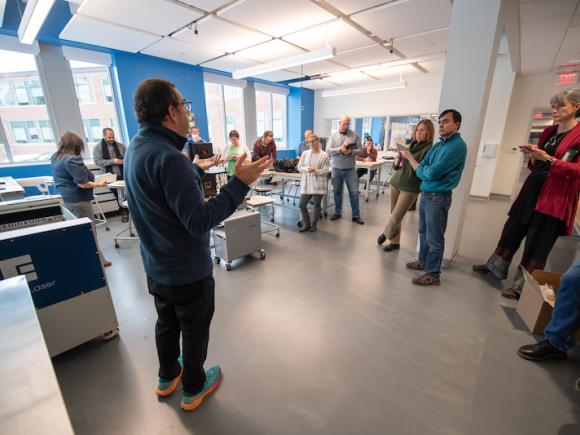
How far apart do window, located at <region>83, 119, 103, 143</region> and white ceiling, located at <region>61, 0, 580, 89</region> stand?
132 cm

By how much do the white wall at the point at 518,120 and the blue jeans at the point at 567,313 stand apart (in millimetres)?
5727

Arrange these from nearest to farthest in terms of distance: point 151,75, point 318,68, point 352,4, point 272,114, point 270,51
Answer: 1. point 352,4
2. point 270,51
3. point 151,75
4. point 318,68
5. point 272,114

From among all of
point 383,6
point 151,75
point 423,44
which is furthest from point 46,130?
point 423,44

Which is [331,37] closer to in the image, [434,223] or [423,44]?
[423,44]

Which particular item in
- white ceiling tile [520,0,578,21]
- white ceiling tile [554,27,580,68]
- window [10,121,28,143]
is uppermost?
white ceiling tile [520,0,578,21]

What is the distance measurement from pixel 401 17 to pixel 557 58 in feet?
11.2

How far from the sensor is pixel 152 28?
394 centimetres

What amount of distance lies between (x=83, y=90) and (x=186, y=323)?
225 inches

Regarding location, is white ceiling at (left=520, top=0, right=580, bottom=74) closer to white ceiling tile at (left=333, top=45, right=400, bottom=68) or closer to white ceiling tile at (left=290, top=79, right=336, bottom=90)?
white ceiling tile at (left=333, top=45, right=400, bottom=68)

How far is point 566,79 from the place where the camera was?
5383mm

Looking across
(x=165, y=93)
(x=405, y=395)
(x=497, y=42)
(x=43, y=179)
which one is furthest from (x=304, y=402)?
(x=43, y=179)

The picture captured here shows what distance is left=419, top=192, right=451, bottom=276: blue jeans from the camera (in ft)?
7.72

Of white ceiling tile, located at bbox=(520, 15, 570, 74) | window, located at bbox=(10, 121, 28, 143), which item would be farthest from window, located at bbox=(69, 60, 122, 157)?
white ceiling tile, located at bbox=(520, 15, 570, 74)

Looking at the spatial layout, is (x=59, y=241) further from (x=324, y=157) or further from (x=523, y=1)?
(x=523, y=1)
